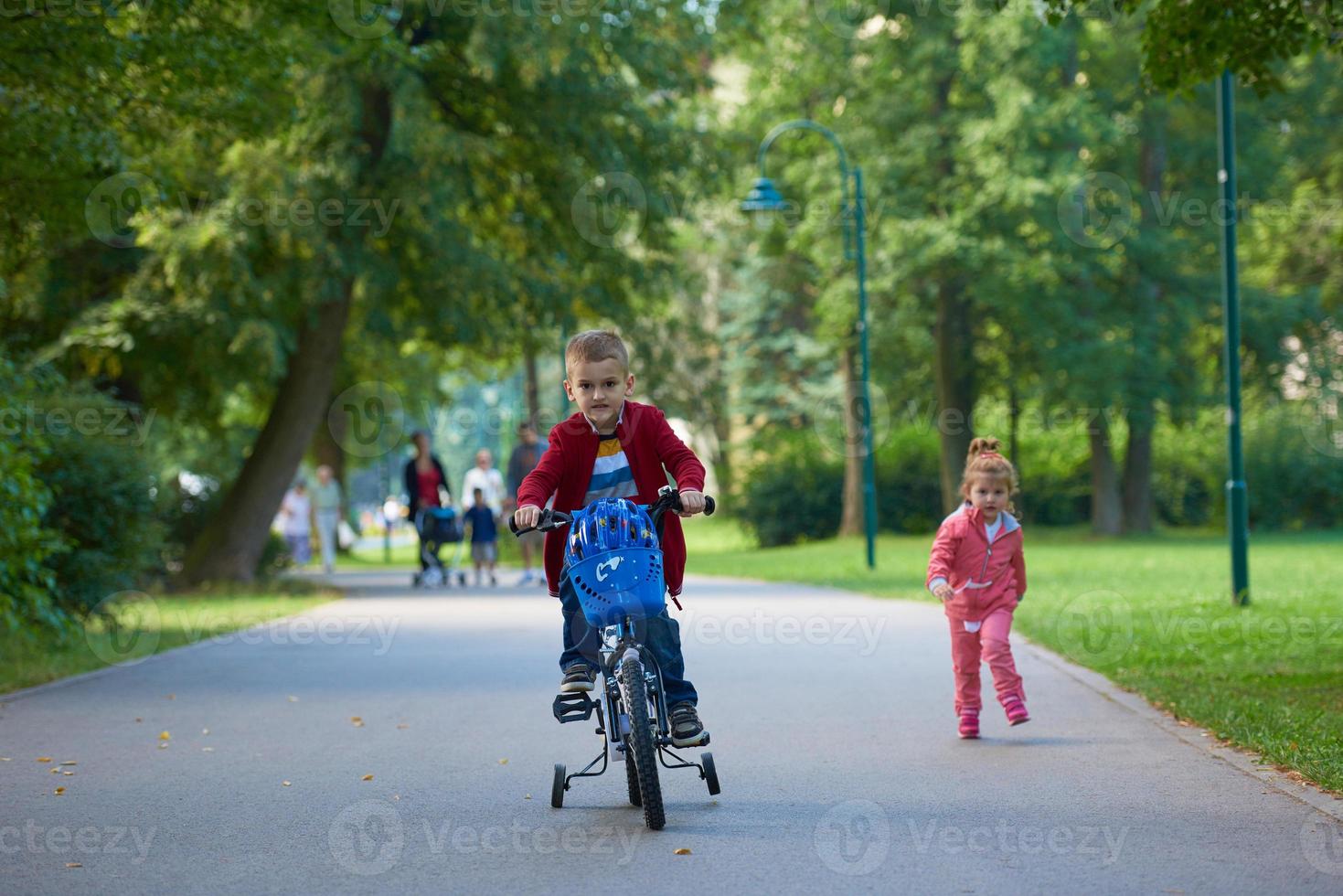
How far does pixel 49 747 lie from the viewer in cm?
829

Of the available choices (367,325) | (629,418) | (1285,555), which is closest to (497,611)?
(367,325)

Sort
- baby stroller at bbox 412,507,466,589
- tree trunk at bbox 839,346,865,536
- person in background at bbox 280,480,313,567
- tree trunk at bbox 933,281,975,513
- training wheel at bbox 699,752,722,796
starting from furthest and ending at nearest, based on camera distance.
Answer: tree trunk at bbox 839,346,865,536 → tree trunk at bbox 933,281,975,513 → person in background at bbox 280,480,313,567 → baby stroller at bbox 412,507,466,589 → training wheel at bbox 699,752,722,796

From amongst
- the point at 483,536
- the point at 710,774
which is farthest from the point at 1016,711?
the point at 483,536

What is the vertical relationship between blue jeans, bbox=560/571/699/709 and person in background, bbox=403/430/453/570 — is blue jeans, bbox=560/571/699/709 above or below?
below

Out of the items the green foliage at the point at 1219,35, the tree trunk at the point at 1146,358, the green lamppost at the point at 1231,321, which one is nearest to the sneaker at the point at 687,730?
the green foliage at the point at 1219,35

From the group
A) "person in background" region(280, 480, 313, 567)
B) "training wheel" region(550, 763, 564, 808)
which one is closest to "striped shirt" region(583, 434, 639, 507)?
"training wheel" region(550, 763, 564, 808)

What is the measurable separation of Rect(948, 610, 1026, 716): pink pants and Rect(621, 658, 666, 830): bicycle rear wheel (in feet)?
8.96

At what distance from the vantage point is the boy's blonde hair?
6.33 meters

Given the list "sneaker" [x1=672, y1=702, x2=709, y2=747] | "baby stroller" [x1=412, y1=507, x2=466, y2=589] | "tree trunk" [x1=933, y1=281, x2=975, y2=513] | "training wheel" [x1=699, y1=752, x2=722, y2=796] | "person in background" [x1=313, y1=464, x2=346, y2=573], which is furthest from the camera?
"tree trunk" [x1=933, y1=281, x2=975, y2=513]

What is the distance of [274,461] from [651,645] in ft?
58.0

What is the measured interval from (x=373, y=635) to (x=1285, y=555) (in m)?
17.5

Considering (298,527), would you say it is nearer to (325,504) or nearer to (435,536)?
(325,504)

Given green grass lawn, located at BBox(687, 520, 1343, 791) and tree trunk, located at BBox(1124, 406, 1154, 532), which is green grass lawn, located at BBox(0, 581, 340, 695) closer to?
green grass lawn, located at BBox(687, 520, 1343, 791)

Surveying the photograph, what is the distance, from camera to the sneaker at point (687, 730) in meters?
6.33
